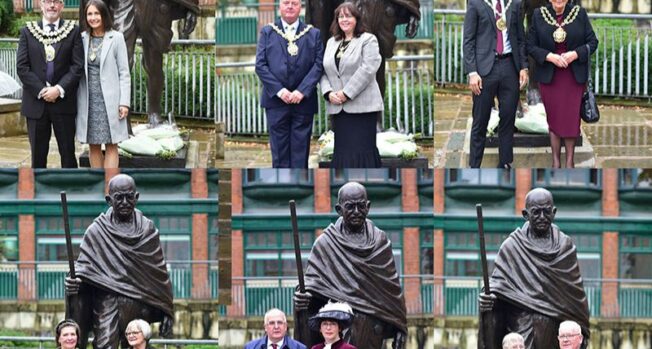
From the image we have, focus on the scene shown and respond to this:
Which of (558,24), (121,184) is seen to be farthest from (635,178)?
(121,184)

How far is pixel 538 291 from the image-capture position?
19766 millimetres

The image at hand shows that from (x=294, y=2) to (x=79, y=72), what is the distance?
65.4 inches

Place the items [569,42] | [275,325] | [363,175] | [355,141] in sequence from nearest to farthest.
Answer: [275,325] < [569,42] < [355,141] < [363,175]

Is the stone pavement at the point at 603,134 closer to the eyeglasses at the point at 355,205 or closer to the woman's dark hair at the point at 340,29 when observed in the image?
the woman's dark hair at the point at 340,29

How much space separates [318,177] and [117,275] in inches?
87.5

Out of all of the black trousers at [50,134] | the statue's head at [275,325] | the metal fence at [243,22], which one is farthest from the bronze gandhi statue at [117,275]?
the metal fence at [243,22]

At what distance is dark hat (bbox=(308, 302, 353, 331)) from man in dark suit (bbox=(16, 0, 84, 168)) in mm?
2643

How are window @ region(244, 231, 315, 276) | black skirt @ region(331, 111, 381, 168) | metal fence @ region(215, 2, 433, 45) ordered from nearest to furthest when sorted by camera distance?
black skirt @ region(331, 111, 381, 168) → window @ region(244, 231, 315, 276) → metal fence @ region(215, 2, 433, 45)

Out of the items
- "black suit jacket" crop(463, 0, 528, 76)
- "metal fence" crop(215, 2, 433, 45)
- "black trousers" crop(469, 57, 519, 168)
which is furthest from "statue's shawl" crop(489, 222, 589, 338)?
"metal fence" crop(215, 2, 433, 45)

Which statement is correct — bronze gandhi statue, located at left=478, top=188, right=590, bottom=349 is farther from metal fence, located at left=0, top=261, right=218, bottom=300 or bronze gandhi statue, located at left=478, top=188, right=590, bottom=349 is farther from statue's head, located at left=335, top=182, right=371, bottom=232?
metal fence, located at left=0, top=261, right=218, bottom=300

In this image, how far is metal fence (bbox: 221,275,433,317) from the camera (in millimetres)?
21906

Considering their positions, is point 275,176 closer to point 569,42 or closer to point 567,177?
point 567,177

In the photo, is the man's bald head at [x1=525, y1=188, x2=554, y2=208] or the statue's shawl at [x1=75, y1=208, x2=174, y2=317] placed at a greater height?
the man's bald head at [x1=525, y1=188, x2=554, y2=208]

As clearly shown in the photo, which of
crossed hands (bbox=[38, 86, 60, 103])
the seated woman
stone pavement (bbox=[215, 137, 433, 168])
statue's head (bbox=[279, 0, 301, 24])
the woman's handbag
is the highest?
statue's head (bbox=[279, 0, 301, 24])
